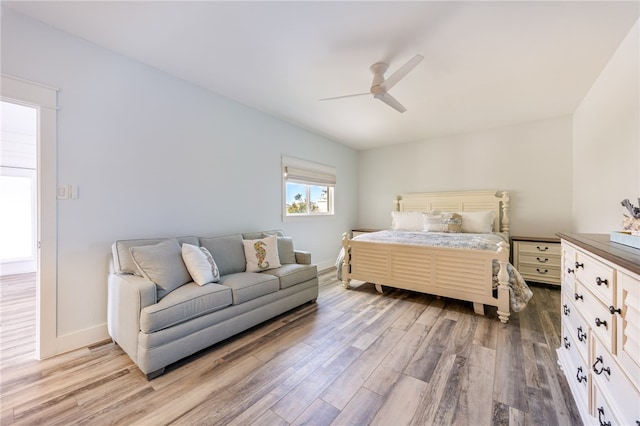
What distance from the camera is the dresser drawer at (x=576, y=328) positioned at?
1.31 meters

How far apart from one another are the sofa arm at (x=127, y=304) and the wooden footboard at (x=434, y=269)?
2.46m

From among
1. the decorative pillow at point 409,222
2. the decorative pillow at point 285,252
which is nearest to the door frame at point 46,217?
the decorative pillow at point 285,252

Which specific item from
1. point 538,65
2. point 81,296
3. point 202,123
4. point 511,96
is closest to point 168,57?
point 202,123

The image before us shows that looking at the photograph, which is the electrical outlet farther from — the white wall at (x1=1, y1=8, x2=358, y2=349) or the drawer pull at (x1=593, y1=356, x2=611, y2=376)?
the drawer pull at (x1=593, y1=356, x2=611, y2=376)

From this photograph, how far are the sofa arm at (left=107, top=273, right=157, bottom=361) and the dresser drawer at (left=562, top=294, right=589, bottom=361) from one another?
263cm

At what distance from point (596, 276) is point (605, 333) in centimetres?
25

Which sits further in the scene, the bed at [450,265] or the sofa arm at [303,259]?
the sofa arm at [303,259]

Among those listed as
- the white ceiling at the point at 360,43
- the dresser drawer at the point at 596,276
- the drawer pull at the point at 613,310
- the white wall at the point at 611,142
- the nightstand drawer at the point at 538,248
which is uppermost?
the white ceiling at the point at 360,43

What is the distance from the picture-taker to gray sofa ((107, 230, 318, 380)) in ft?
5.62

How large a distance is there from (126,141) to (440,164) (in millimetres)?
4765

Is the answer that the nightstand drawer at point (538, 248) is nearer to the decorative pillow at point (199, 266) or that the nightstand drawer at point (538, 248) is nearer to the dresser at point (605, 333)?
the dresser at point (605, 333)

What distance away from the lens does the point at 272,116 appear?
3.68 metres

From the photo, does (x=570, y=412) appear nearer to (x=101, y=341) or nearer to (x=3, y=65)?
(x=101, y=341)

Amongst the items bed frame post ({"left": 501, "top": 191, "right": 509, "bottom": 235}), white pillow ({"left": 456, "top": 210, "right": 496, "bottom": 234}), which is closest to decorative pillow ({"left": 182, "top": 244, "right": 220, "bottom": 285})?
white pillow ({"left": 456, "top": 210, "right": 496, "bottom": 234})
